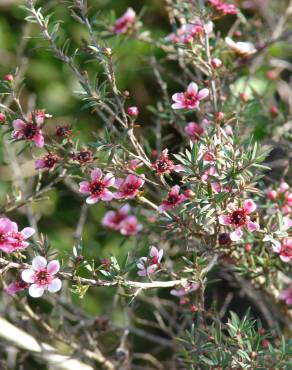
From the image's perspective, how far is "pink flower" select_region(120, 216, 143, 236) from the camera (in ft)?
5.59

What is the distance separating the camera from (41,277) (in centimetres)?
115

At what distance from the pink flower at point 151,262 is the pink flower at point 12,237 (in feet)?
0.74

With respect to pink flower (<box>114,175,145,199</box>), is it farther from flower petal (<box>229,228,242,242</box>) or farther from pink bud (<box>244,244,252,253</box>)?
pink bud (<box>244,244,252,253</box>)

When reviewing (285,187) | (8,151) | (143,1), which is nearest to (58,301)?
(8,151)

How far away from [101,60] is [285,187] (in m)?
0.58

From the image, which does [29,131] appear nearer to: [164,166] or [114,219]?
[164,166]

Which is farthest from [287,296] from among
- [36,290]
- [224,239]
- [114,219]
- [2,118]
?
[2,118]

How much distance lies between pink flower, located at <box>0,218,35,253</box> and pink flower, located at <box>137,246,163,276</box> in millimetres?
225

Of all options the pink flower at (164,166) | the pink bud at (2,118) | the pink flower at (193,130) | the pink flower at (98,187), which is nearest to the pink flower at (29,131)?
the pink bud at (2,118)

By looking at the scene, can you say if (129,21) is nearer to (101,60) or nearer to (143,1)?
(101,60)

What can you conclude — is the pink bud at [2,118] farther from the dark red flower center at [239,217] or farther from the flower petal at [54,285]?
the dark red flower center at [239,217]

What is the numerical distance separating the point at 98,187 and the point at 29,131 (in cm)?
18

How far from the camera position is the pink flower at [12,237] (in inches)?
46.1

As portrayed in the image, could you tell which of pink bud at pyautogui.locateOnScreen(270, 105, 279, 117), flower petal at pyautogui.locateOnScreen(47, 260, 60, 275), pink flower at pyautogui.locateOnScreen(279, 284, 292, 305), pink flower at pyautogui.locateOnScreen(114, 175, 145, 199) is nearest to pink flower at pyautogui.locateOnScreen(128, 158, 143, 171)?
pink flower at pyautogui.locateOnScreen(114, 175, 145, 199)
